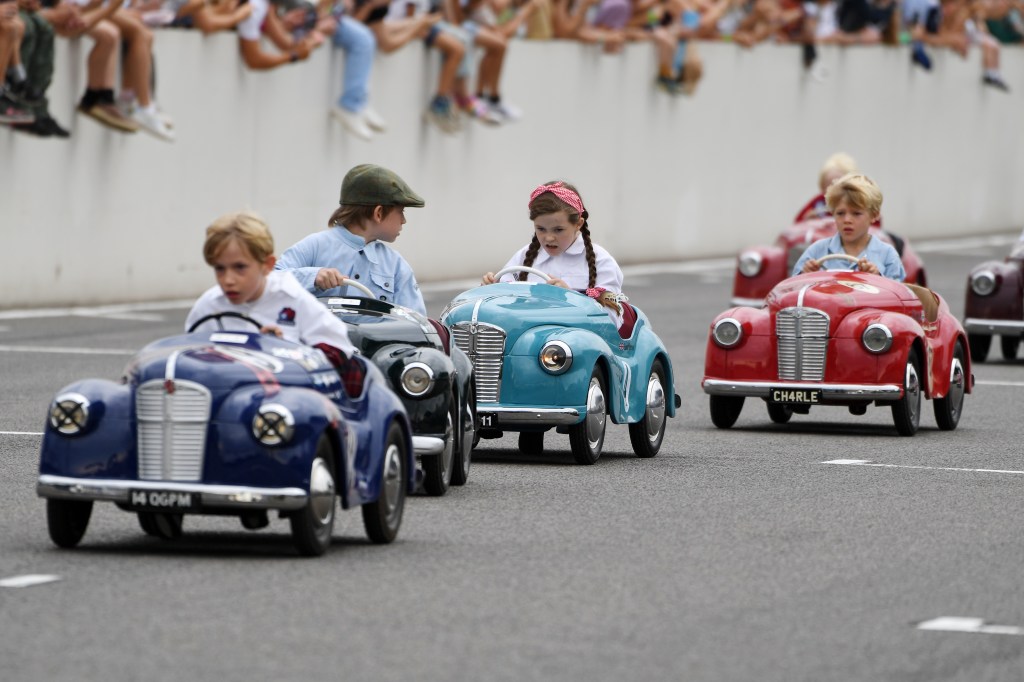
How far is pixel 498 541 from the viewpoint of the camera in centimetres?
880

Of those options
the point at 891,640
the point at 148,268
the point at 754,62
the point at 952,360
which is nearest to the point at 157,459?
the point at 891,640

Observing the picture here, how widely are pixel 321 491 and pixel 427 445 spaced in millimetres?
1861

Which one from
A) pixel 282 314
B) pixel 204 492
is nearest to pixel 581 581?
pixel 204 492

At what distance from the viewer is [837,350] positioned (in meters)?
13.4

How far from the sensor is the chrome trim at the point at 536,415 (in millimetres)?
11305

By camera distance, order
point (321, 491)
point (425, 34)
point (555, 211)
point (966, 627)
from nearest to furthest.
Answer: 1. point (966, 627)
2. point (321, 491)
3. point (555, 211)
4. point (425, 34)

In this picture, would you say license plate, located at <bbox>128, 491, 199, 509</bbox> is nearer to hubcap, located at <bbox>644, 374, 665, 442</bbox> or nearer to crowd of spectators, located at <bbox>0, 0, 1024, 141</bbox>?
hubcap, located at <bbox>644, 374, 665, 442</bbox>

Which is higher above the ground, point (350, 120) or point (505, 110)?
point (505, 110)

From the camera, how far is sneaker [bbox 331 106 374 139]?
25.2m

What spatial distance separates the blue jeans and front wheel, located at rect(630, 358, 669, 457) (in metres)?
13.1

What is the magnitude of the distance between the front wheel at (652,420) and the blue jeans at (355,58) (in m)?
13.1

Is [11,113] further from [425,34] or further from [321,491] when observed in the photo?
[321,491]

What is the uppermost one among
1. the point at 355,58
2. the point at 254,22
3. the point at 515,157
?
the point at 254,22

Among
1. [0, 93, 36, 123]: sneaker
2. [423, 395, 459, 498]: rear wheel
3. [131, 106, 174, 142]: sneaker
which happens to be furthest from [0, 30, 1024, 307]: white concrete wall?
[423, 395, 459, 498]: rear wheel
